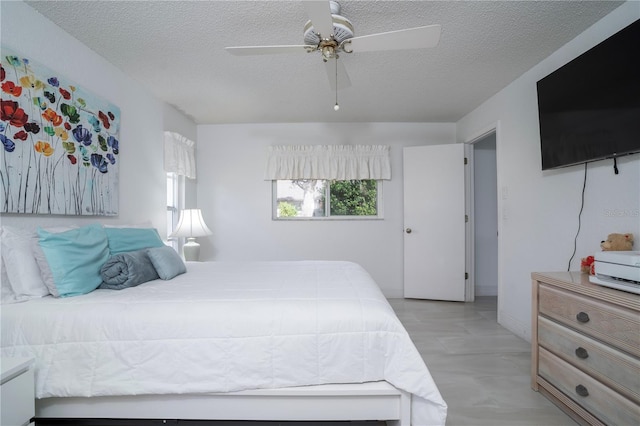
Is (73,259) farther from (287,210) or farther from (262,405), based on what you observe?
(287,210)

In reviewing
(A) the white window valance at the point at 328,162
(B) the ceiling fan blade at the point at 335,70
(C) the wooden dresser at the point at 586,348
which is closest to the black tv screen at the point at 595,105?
(C) the wooden dresser at the point at 586,348

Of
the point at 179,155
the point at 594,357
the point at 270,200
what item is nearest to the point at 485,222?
the point at 594,357

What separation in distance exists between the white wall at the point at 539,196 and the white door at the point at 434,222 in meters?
0.56

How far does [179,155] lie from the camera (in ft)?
11.2

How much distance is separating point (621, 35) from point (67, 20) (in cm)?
333

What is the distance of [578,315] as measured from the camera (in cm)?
153


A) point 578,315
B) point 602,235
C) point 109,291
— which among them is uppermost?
point 602,235

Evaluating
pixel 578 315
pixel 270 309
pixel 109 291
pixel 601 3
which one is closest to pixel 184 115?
pixel 109 291

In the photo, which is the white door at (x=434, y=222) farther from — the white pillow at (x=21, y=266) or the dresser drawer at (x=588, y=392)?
the white pillow at (x=21, y=266)

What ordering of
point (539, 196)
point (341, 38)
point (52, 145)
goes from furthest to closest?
point (539, 196) → point (52, 145) → point (341, 38)

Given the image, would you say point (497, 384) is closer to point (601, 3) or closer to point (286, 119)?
point (601, 3)

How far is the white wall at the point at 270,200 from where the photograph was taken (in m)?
4.04

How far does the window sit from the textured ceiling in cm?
106

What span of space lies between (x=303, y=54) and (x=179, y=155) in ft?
6.53
